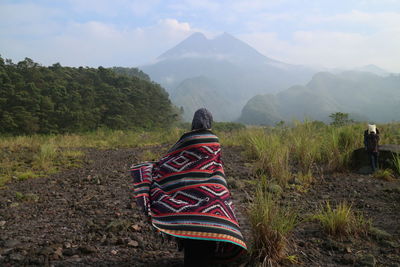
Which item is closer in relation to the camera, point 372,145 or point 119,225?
point 119,225

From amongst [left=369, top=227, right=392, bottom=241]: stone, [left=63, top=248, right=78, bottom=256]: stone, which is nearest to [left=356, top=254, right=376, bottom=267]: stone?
[left=369, top=227, right=392, bottom=241]: stone

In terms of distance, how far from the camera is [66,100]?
1819 centimetres

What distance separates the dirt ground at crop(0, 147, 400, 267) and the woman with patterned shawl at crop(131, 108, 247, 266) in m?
0.42

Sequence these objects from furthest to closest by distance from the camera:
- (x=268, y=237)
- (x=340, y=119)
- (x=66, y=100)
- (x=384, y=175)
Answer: (x=66, y=100) → (x=340, y=119) → (x=384, y=175) → (x=268, y=237)

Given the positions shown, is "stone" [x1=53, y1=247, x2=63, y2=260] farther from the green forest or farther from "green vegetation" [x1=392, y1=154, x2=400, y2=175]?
the green forest

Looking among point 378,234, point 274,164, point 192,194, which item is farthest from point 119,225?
point 274,164

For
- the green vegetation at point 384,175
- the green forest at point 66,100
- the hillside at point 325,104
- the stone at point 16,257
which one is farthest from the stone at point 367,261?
A: the hillside at point 325,104

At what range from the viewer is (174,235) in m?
1.98

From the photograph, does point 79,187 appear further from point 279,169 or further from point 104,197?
point 279,169

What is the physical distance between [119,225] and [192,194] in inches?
62.0

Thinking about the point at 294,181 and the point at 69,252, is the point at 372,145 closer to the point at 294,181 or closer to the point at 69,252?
the point at 294,181

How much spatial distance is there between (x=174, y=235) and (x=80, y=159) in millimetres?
7087

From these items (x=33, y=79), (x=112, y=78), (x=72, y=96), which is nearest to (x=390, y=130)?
(x=72, y=96)

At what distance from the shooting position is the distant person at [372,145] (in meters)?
5.40
